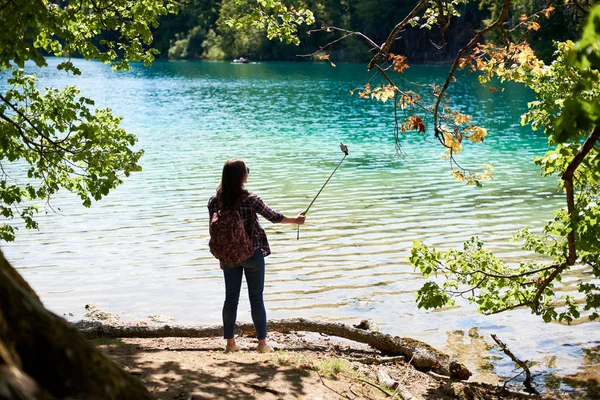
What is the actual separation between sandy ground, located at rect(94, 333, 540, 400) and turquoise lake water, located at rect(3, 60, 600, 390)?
1.53 metres

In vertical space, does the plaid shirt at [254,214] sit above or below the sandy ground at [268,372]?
above

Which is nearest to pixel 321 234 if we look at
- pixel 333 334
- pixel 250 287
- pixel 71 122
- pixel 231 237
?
pixel 333 334

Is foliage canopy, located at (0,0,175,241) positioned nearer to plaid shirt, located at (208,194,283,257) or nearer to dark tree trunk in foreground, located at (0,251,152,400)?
plaid shirt, located at (208,194,283,257)

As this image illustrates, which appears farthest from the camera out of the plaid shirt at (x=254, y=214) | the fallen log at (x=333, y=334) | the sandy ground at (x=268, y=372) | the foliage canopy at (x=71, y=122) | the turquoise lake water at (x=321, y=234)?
the turquoise lake water at (x=321, y=234)

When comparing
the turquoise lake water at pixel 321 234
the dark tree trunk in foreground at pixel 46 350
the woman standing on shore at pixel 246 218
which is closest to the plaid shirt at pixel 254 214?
the woman standing on shore at pixel 246 218

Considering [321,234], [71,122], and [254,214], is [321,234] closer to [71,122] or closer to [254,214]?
[71,122]

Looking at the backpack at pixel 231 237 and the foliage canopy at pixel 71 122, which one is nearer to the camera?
the backpack at pixel 231 237

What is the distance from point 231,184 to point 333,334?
2481mm

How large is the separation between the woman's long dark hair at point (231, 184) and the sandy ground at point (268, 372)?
1348mm

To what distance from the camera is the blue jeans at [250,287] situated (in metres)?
6.28

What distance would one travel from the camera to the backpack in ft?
20.0

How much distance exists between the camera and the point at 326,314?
380 inches

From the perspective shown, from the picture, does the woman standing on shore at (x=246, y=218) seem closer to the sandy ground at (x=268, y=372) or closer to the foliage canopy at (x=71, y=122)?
the sandy ground at (x=268, y=372)

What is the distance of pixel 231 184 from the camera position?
20.0 ft
